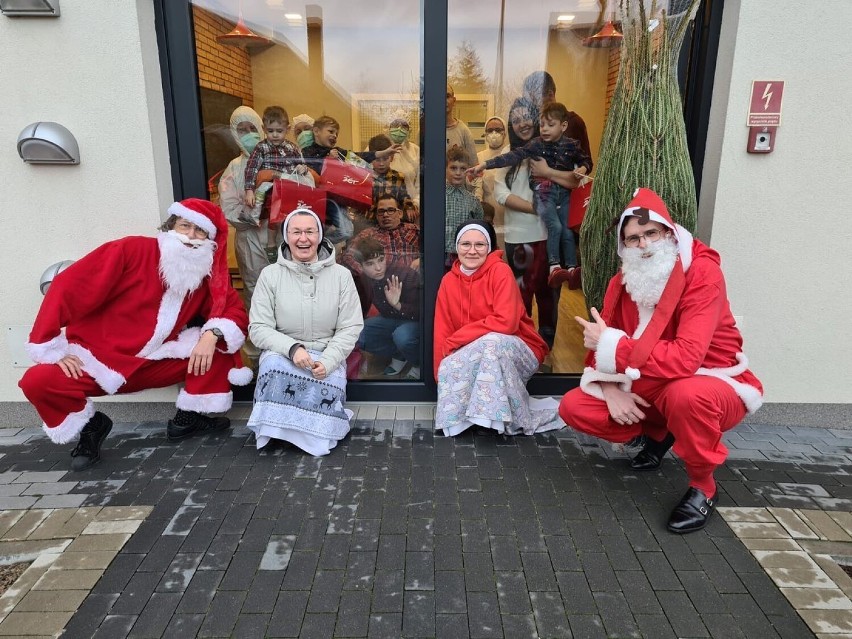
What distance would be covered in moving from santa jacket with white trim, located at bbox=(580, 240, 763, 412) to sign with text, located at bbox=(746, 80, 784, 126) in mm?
1122

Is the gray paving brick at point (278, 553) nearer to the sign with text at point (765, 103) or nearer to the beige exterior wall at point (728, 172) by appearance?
the beige exterior wall at point (728, 172)

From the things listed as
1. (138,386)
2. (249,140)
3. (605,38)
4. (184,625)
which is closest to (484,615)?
(184,625)

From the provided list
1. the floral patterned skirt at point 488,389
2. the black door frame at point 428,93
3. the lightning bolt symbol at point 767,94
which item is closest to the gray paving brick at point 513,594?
the floral patterned skirt at point 488,389

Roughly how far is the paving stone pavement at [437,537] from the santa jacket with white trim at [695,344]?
0.62m

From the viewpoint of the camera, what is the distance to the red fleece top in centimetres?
344

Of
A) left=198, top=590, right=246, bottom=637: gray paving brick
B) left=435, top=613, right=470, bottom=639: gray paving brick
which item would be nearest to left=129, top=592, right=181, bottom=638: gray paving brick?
left=198, top=590, right=246, bottom=637: gray paving brick

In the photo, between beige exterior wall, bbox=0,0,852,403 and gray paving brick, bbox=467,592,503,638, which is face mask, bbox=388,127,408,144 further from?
gray paving brick, bbox=467,592,503,638

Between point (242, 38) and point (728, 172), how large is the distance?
11.1 feet

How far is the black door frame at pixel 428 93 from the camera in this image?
3453 mm

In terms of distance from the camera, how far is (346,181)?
408 cm

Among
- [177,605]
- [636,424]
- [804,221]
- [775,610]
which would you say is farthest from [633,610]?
[804,221]

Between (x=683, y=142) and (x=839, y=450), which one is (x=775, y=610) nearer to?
(x=839, y=450)

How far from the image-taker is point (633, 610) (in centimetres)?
210

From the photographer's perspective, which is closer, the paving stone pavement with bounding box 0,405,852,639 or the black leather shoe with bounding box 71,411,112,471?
the paving stone pavement with bounding box 0,405,852,639
